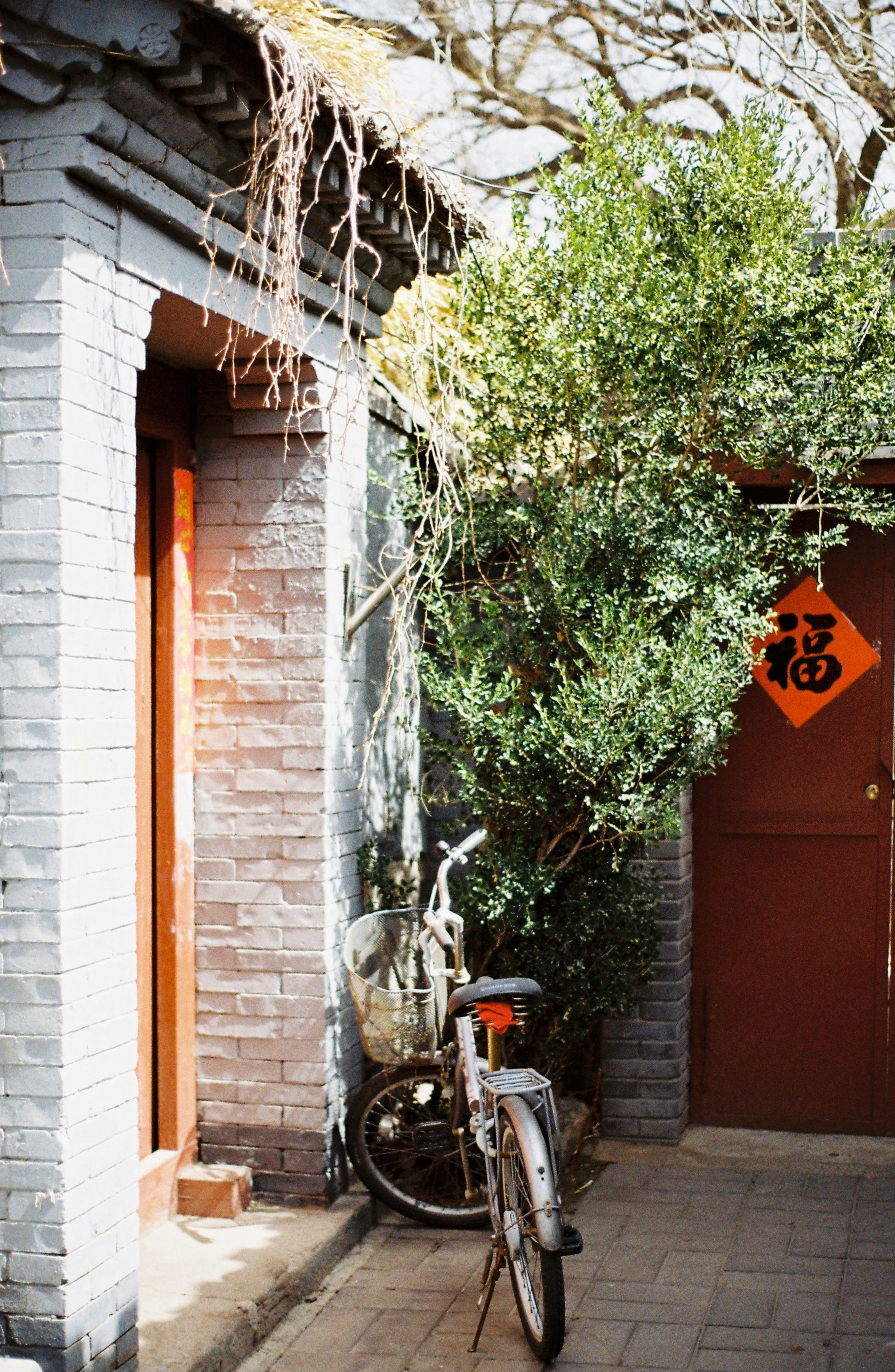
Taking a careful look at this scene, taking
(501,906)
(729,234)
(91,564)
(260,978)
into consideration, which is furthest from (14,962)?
(729,234)

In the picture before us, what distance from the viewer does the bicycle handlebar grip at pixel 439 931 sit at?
474 cm

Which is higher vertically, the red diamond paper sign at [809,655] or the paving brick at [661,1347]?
the red diamond paper sign at [809,655]

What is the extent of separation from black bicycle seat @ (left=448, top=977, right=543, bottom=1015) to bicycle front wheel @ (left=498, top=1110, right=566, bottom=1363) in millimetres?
355

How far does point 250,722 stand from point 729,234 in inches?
102

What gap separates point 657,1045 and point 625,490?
2589 millimetres

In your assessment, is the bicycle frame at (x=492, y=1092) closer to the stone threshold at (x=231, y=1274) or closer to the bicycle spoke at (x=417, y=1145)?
the bicycle spoke at (x=417, y=1145)

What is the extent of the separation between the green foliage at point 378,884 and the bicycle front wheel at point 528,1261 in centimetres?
137

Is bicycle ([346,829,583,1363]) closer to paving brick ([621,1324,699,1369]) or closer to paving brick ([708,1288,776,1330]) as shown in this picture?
paving brick ([621,1324,699,1369])

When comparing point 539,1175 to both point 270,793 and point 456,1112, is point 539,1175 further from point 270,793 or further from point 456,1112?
point 270,793

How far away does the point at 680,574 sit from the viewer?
5.29 m

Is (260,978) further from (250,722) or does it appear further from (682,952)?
(682,952)

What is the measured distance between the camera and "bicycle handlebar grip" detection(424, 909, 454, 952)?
474 cm

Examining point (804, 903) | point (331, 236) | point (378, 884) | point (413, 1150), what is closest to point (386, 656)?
point (378, 884)

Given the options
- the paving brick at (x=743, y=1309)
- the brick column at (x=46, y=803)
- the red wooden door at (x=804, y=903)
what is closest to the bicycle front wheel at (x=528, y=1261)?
the paving brick at (x=743, y=1309)
